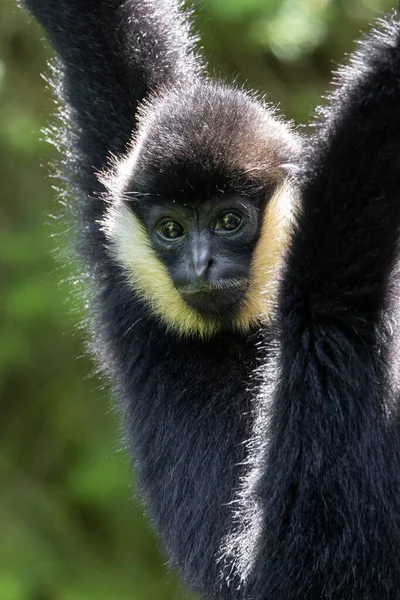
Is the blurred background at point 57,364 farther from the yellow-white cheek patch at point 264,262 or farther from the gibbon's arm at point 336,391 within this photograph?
the gibbon's arm at point 336,391

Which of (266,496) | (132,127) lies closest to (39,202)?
(132,127)

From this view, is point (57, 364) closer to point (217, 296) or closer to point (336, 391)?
point (217, 296)

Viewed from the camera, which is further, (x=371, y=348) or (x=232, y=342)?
(x=232, y=342)

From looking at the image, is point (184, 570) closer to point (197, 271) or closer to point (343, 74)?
point (197, 271)

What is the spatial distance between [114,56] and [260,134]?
0.84 meters

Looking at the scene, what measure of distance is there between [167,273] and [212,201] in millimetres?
368

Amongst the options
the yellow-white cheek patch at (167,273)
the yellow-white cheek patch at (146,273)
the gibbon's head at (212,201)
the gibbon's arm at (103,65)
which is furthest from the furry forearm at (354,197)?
the gibbon's arm at (103,65)

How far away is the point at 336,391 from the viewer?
290cm

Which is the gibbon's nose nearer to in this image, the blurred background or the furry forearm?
the furry forearm

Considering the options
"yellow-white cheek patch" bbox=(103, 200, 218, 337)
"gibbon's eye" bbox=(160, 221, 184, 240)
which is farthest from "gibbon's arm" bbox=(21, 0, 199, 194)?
"gibbon's eye" bbox=(160, 221, 184, 240)

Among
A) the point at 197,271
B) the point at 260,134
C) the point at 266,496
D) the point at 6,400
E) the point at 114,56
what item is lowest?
the point at 6,400

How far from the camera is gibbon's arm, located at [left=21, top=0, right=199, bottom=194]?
13.3 feet

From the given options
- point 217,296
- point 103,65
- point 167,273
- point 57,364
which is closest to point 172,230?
point 167,273

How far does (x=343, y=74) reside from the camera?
8.87 ft
